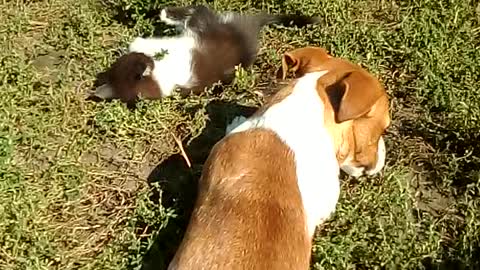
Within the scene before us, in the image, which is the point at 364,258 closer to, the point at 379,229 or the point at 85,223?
the point at 379,229

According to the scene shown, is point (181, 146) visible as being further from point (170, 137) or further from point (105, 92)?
point (105, 92)

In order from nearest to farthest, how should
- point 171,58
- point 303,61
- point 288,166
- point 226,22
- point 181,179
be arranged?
1. point 288,166
2. point 303,61
3. point 181,179
4. point 171,58
5. point 226,22

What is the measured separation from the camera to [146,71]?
5.73 m

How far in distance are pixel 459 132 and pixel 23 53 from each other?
8.61 feet

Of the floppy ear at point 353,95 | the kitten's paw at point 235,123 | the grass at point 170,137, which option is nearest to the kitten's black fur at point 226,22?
the grass at point 170,137

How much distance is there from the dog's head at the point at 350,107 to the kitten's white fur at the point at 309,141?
58 millimetres

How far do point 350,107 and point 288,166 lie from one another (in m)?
0.40

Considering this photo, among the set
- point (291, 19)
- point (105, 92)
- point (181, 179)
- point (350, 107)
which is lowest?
point (181, 179)

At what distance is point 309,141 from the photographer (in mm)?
4738

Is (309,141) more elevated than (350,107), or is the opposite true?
(350,107)

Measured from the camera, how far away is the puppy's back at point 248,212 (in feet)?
13.8

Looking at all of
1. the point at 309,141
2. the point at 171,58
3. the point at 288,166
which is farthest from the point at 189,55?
the point at 288,166

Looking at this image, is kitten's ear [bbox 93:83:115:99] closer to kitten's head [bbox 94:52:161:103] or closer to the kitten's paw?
kitten's head [bbox 94:52:161:103]

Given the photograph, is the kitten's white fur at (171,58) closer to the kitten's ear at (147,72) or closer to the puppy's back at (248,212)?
the kitten's ear at (147,72)
